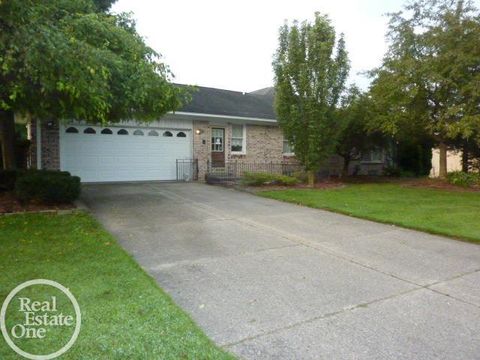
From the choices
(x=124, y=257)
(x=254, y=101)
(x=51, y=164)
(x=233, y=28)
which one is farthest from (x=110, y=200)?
(x=254, y=101)

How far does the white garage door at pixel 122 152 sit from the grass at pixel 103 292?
7.31 meters

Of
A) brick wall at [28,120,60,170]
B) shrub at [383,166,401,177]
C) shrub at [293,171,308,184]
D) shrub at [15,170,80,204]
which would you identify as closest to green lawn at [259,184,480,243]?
shrub at [293,171,308,184]

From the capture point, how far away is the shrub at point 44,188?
847 cm

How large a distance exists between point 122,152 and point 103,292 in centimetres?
1142

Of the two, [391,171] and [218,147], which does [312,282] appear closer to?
[218,147]

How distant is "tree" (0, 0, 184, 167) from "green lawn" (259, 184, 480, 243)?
5.11 metres

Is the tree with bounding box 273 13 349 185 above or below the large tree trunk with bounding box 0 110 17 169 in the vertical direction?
above

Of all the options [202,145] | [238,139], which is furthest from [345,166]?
[202,145]

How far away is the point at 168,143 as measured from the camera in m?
15.5

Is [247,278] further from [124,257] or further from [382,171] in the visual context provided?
[382,171]

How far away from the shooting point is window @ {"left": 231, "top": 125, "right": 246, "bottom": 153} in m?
17.0

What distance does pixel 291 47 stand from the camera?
13.0 metres

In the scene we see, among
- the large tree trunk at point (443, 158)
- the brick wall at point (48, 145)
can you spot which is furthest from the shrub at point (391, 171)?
the brick wall at point (48, 145)

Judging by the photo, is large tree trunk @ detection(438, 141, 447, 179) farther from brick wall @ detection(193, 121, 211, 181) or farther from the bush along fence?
→ brick wall @ detection(193, 121, 211, 181)
